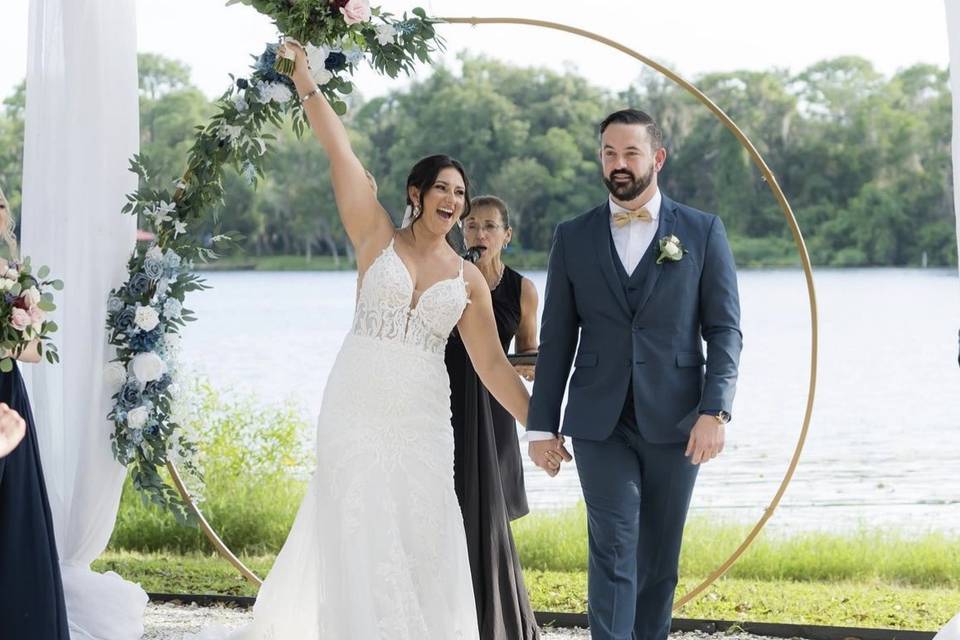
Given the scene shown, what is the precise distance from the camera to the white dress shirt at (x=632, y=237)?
176 inches

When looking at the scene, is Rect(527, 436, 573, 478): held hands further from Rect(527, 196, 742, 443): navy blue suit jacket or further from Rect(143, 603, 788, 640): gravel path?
Rect(143, 603, 788, 640): gravel path

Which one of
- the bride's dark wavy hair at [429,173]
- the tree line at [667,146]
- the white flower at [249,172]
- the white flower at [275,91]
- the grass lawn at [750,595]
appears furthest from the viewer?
the tree line at [667,146]

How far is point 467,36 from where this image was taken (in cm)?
1956

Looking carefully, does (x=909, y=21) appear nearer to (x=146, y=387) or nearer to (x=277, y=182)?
(x=277, y=182)

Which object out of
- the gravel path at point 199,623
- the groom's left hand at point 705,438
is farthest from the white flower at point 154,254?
the groom's left hand at point 705,438

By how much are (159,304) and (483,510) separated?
1653 mm

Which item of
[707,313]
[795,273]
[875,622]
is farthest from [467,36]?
[707,313]

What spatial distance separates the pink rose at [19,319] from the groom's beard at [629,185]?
1.95 m

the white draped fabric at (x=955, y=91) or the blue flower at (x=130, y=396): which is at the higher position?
the white draped fabric at (x=955, y=91)

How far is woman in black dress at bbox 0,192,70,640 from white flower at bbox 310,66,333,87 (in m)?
1.30

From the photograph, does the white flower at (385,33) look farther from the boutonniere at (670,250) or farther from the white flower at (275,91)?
the boutonniere at (670,250)

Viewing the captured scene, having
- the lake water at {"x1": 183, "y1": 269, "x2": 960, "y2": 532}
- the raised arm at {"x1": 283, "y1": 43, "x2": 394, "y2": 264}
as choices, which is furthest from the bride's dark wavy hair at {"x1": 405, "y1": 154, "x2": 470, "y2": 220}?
the lake water at {"x1": 183, "y1": 269, "x2": 960, "y2": 532}

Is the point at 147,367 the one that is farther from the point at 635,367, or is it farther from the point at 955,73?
the point at 955,73

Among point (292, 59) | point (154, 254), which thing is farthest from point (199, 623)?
point (292, 59)
